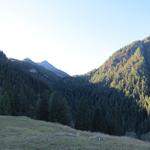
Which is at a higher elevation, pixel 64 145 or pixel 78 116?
Result: pixel 78 116

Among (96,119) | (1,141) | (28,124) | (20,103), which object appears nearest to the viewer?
(1,141)

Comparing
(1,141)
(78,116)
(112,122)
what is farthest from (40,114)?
(1,141)

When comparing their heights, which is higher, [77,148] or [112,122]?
[112,122]

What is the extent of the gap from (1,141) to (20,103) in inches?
3141

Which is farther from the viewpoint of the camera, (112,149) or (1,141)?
(1,141)

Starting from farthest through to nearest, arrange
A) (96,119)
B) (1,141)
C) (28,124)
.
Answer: (96,119), (28,124), (1,141)

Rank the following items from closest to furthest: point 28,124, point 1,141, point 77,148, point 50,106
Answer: point 77,148 → point 1,141 → point 28,124 → point 50,106

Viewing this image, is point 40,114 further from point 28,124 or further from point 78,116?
point 28,124

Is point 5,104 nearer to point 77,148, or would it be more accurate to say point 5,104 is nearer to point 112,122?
point 112,122

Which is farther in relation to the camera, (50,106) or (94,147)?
(50,106)

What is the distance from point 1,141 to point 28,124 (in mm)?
17928

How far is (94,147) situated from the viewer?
29.4m

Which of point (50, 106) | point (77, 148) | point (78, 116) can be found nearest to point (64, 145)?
point (77, 148)

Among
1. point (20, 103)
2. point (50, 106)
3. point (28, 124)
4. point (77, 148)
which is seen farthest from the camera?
point (20, 103)
